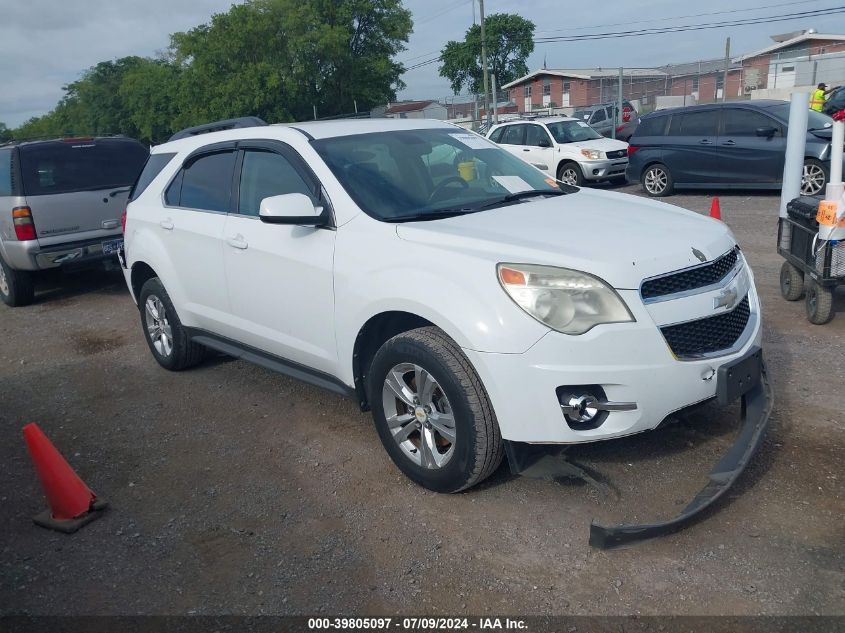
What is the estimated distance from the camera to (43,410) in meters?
5.65

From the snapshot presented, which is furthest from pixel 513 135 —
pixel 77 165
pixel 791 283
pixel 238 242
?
pixel 238 242

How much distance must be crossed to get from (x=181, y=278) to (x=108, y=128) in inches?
3026

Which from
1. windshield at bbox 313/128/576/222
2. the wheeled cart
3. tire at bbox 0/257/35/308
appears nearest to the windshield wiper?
windshield at bbox 313/128/576/222

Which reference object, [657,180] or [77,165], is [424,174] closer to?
[77,165]

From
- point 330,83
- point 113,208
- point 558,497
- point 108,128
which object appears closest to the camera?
point 558,497

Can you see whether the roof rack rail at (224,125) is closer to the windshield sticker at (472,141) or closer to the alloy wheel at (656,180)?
the windshield sticker at (472,141)

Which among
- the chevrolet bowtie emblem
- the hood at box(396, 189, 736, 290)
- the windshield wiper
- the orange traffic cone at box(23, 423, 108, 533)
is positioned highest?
the windshield wiper

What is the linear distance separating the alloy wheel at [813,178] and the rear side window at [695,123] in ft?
6.43

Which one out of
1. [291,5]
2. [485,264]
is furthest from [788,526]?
[291,5]

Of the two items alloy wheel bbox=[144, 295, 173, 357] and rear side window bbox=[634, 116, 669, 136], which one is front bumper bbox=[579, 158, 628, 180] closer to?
rear side window bbox=[634, 116, 669, 136]

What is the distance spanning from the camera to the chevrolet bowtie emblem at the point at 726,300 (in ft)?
11.4

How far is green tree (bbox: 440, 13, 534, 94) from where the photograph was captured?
68812mm

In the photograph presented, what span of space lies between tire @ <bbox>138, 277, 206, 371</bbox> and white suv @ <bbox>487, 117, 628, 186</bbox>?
440 inches

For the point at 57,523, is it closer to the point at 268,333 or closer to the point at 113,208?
the point at 268,333
